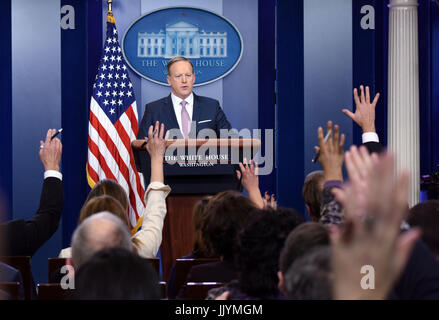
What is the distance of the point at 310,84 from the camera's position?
612cm

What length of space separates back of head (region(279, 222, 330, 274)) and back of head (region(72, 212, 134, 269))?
0.49 m

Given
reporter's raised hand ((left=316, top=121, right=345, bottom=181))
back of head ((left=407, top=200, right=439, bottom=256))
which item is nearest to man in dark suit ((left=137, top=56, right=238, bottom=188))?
reporter's raised hand ((left=316, top=121, right=345, bottom=181))

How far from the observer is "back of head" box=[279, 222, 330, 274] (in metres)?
1.65

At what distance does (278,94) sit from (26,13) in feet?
9.27

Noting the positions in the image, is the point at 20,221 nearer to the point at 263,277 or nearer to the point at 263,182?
the point at 263,277

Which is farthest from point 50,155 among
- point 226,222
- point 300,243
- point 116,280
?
point 116,280

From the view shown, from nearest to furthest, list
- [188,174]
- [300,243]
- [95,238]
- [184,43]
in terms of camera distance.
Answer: [300,243] < [95,238] < [188,174] < [184,43]

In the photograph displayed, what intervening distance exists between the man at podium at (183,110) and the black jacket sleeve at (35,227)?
7.25 ft

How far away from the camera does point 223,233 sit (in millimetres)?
2428

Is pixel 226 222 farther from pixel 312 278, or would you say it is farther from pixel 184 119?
pixel 184 119

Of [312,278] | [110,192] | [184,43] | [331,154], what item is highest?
[184,43]

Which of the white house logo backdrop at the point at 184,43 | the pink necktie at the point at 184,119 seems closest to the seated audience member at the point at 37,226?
the pink necktie at the point at 184,119

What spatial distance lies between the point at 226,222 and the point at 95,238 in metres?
0.74

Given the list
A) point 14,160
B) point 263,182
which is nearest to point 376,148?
point 263,182
